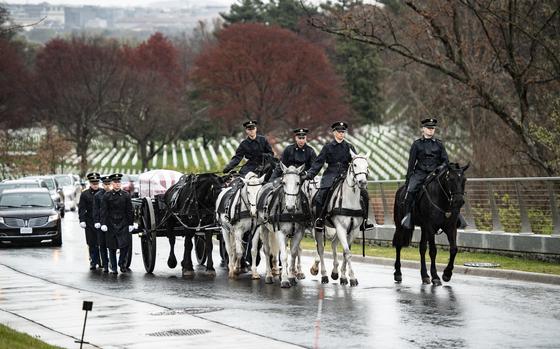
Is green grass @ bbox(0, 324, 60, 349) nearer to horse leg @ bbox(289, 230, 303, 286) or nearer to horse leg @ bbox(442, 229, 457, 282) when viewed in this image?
horse leg @ bbox(289, 230, 303, 286)

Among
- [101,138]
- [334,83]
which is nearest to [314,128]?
[334,83]

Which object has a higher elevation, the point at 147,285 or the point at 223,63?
the point at 223,63

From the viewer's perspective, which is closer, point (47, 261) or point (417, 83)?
point (47, 261)

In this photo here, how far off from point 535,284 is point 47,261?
13285 millimetres

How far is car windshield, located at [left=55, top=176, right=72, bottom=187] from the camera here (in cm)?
6721

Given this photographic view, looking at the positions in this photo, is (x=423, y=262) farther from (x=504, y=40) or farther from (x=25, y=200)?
(x=25, y=200)

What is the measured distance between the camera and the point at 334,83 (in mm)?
107375

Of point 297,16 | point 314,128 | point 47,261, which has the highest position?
point 297,16

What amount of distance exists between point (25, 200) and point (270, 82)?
6576cm

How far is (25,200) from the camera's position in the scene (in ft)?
123

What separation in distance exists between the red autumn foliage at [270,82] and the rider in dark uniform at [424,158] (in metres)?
78.6

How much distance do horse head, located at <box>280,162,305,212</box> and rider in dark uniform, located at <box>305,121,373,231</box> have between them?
0.29m

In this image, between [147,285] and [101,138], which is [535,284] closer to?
[147,285]

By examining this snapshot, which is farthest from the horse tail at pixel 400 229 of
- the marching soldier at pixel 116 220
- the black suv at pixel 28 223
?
the black suv at pixel 28 223
